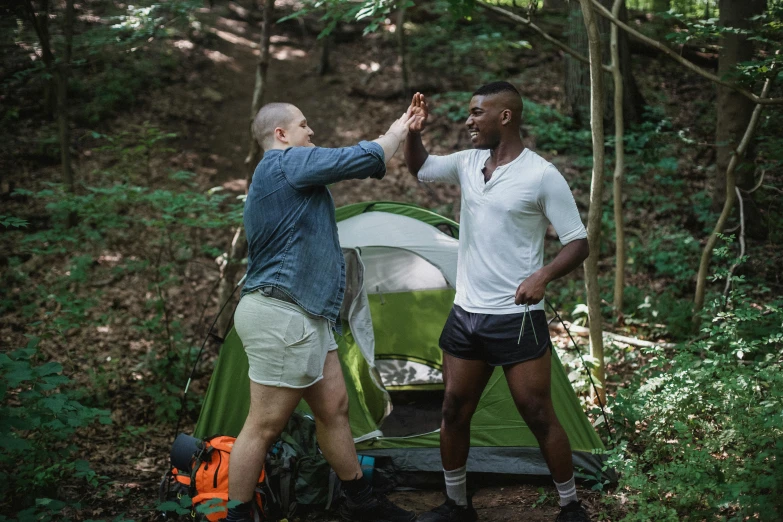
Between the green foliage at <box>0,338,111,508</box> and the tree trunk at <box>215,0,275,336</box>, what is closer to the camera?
the green foliage at <box>0,338,111,508</box>

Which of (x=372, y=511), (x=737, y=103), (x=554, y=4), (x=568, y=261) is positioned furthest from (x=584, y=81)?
(x=372, y=511)

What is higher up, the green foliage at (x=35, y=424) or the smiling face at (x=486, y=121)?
the smiling face at (x=486, y=121)

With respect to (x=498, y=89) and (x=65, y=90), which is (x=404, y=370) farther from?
(x=65, y=90)

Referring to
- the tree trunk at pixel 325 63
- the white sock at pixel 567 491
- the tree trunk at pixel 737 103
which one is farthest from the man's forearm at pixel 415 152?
the tree trunk at pixel 325 63

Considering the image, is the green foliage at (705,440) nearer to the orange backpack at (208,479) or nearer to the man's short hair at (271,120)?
the orange backpack at (208,479)

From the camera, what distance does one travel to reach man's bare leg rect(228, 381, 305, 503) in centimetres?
268

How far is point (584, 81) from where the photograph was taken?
26.7 feet

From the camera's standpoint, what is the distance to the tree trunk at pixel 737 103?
554 centimetres

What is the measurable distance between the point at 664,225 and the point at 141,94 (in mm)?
7774

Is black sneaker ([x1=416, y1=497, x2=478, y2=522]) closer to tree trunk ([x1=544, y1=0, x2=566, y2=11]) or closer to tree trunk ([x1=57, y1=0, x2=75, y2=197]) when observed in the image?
tree trunk ([x1=57, y1=0, x2=75, y2=197])

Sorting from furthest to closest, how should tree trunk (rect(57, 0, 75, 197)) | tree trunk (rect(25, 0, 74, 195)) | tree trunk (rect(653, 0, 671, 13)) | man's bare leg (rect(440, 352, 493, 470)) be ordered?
tree trunk (rect(653, 0, 671, 13)) < tree trunk (rect(57, 0, 75, 197)) < tree trunk (rect(25, 0, 74, 195)) < man's bare leg (rect(440, 352, 493, 470))

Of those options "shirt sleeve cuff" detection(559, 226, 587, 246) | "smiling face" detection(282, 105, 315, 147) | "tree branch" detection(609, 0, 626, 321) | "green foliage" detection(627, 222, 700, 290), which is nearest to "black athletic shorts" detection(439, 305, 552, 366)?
"shirt sleeve cuff" detection(559, 226, 587, 246)

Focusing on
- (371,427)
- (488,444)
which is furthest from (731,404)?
(371,427)

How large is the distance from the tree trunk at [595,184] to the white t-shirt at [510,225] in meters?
0.90
